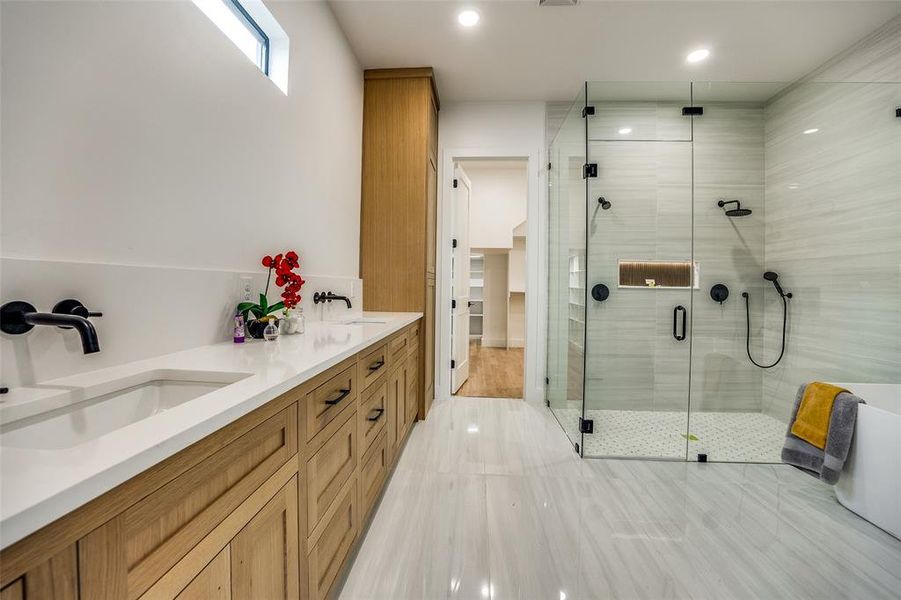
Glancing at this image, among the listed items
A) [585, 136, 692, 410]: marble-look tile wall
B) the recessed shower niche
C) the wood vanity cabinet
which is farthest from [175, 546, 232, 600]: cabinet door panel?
the recessed shower niche

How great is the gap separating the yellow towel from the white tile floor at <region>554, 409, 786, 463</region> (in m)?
0.46

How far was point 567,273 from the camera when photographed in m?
2.88

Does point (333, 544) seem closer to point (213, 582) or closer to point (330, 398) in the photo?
point (330, 398)

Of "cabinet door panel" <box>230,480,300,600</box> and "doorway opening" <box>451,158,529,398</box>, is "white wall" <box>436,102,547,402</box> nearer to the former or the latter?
"doorway opening" <box>451,158,529,398</box>

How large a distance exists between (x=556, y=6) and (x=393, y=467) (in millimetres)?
3014

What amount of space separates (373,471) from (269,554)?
0.82 metres

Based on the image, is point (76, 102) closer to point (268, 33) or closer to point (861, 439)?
point (268, 33)

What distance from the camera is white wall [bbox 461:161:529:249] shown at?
17.5ft

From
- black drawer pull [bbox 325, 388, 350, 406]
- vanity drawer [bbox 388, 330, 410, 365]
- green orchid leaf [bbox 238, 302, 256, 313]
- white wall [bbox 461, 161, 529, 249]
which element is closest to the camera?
black drawer pull [bbox 325, 388, 350, 406]

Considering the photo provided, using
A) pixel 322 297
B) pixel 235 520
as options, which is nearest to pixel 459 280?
pixel 322 297

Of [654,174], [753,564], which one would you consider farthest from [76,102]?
A: [654,174]

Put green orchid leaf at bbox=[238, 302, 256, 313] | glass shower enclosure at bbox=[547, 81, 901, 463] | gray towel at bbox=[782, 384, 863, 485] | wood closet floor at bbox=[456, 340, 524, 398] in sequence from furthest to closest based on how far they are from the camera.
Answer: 1. wood closet floor at bbox=[456, 340, 524, 398]
2. glass shower enclosure at bbox=[547, 81, 901, 463]
3. gray towel at bbox=[782, 384, 863, 485]
4. green orchid leaf at bbox=[238, 302, 256, 313]

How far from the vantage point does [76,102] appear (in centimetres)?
87

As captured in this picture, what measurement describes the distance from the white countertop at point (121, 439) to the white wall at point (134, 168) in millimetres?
145
